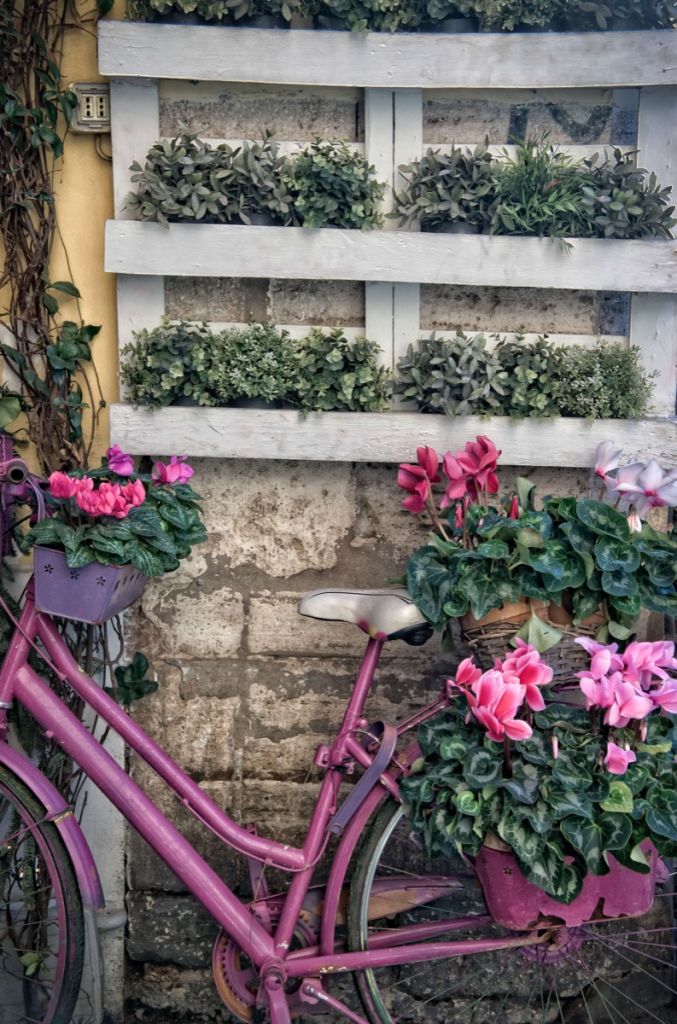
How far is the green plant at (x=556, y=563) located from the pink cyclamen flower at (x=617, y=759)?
0.26 m

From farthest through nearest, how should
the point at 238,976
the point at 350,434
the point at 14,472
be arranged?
the point at 350,434, the point at 238,976, the point at 14,472

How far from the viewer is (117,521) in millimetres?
2404

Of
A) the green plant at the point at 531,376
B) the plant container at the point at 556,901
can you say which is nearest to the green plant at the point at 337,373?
the green plant at the point at 531,376

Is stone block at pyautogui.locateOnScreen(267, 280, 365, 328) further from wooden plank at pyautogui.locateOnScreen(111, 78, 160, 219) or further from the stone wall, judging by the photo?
wooden plank at pyautogui.locateOnScreen(111, 78, 160, 219)

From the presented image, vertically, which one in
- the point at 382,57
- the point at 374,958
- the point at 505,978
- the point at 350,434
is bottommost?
the point at 505,978

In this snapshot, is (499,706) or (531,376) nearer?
(499,706)

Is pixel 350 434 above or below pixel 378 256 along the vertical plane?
below

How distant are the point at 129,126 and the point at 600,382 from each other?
1.55 meters

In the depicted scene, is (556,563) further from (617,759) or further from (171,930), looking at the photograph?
(171,930)

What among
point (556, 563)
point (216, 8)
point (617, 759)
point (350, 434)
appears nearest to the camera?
point (617, 759)

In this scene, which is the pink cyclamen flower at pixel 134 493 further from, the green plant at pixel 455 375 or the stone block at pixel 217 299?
the green plant at pixel 455 375

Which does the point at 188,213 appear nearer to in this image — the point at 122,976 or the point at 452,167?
the point at 452,167

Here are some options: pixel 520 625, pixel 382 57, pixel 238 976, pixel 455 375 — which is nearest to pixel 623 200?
pixel 455 375

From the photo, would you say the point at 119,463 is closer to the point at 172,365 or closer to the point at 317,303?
the point at 172,365
